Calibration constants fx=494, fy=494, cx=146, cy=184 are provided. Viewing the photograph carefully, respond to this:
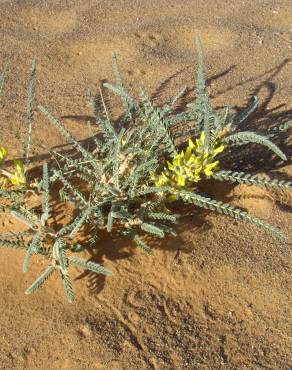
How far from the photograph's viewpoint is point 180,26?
300cm

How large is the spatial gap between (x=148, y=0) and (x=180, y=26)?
15.0 inches

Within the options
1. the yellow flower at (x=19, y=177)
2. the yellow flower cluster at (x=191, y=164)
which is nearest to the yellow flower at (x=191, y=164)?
the yellow flower cluster at (x=191, y=164)

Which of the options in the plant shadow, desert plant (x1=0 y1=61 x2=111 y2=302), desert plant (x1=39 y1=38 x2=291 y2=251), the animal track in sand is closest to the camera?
desert plant (x1=0 y1=61 x2=111 y2=302)

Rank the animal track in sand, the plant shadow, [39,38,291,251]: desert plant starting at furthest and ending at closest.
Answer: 1. the animal track in sand
2. the plant shadow
3. [39,38,291,251]: desert plant

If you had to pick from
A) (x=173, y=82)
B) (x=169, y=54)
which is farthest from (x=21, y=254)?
(x=169, y=54)

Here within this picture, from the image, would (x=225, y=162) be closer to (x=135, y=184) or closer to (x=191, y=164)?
(x=191, y=164)

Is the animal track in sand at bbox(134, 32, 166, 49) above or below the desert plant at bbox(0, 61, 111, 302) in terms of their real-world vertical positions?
above

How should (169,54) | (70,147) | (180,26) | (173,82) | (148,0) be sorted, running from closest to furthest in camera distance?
1. (70,147)
2. (173,82)
3. (169,54)
4. (180,26)
5. (148,0)

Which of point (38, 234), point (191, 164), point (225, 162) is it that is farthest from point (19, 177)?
point (225, 162)

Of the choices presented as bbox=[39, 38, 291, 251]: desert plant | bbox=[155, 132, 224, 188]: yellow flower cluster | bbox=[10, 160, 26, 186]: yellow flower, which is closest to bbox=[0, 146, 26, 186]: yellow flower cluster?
bbox=[10, 160, 26, 186]: yellow flower

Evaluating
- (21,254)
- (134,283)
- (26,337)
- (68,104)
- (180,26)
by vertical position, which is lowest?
(26,337)

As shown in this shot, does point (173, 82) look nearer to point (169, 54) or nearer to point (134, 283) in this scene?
point (169, 54)

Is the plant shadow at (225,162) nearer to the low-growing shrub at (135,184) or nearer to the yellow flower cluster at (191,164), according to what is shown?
the low-growing shrub at (135,184)

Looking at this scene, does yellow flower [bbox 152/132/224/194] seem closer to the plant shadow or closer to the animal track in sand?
the plant shadow
